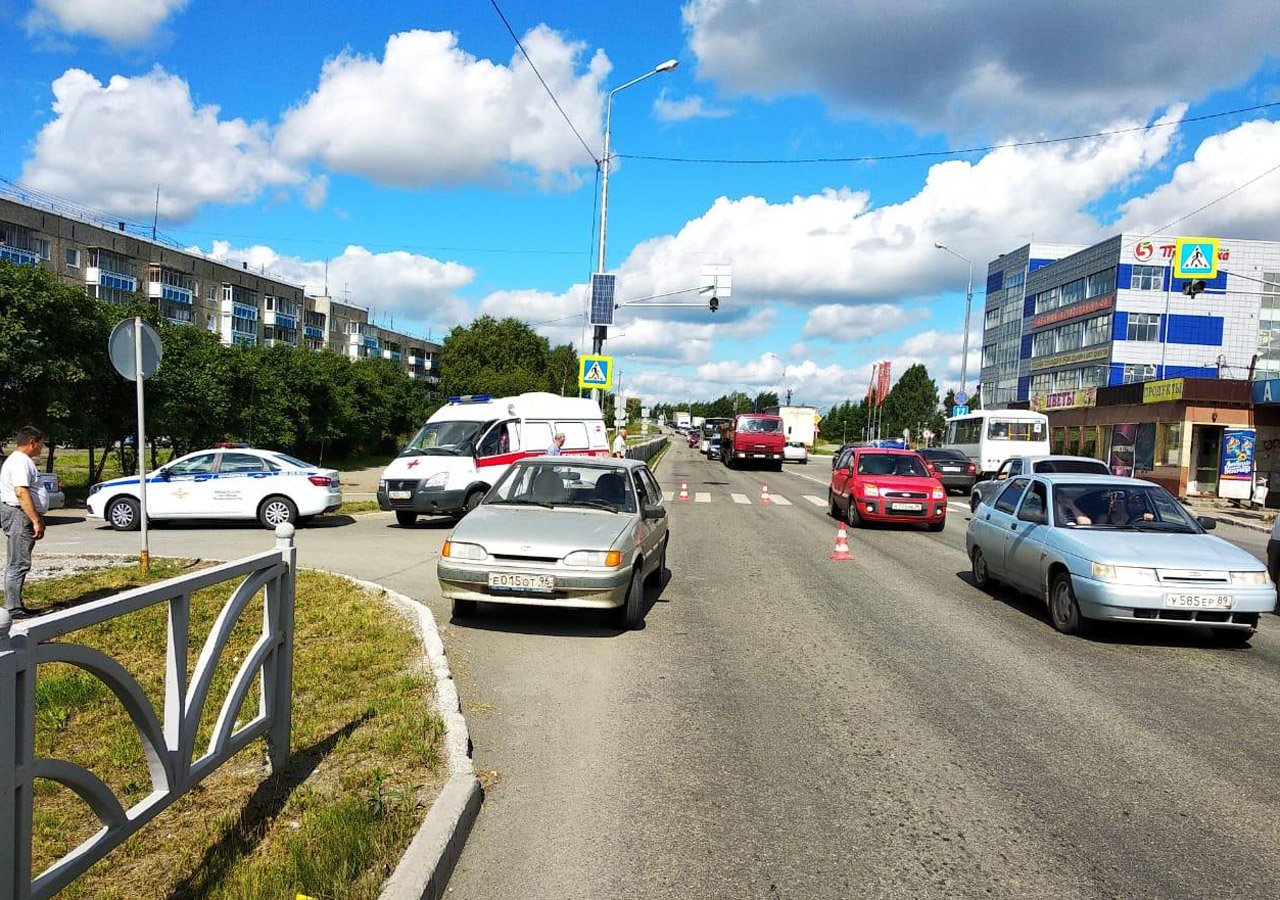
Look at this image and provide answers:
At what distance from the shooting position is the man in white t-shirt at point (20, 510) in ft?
26.8

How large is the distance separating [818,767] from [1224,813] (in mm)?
1886

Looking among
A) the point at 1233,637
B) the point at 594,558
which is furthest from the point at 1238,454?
the point at 594,558

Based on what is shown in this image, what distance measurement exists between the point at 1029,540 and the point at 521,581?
5278 mm

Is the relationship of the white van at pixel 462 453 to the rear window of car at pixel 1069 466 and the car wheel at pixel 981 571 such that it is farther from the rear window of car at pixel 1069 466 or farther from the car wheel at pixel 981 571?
the rear window of car at pixel 1069 466

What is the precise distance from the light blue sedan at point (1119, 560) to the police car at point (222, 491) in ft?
38.2

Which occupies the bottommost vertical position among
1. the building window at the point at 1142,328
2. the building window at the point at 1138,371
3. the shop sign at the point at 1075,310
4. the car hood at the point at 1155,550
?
the car hood at the point at 1155,550

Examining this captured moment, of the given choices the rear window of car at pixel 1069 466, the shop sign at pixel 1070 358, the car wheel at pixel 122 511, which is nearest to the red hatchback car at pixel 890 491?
the rear window of car at pixel 1069 466

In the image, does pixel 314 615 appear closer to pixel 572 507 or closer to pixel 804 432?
pixel 572 507

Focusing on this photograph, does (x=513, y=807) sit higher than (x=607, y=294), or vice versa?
(x=607, y=294)

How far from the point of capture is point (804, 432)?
6969 centimetres

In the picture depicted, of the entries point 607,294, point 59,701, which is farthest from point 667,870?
point 607,294

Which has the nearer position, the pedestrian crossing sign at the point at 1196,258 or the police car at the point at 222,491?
the police car at the point at 222,491

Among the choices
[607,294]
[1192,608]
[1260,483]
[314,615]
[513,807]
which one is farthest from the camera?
[1260,483]

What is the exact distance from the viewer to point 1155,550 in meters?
8.15
